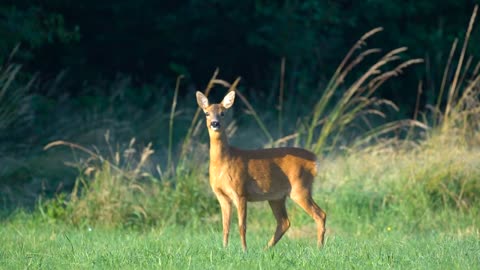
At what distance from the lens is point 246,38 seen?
19.2 meters

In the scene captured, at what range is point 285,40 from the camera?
18766 millimetres

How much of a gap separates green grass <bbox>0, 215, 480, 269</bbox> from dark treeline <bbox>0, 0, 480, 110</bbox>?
807 cm

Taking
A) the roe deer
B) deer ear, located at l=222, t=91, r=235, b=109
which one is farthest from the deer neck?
deer ear, located at l=222, t=91, r=235, b=109

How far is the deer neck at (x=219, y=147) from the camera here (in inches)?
372

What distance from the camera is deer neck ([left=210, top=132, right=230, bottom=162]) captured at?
372 inches

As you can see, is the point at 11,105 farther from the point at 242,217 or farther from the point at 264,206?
the point at 242,217

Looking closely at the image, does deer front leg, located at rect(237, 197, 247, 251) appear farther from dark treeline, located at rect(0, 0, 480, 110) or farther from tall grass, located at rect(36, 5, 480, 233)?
dark treeline, located at rect(0, 0, 480, 110)

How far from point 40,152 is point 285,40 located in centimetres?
582

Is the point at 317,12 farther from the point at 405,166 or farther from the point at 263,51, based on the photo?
the point at 405,166

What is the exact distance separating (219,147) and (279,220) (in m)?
0.98

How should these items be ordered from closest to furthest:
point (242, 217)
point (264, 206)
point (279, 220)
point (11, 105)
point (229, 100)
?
point (242, 217), point (229, 100), point (279, 220), point (264, 206), point (11, 105)

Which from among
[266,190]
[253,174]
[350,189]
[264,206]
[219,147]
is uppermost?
[219,147]

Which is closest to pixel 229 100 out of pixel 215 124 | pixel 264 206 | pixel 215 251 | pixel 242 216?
pixel 215 124

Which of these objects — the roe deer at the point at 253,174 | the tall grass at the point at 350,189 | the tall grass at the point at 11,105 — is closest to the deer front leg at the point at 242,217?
the roe deer at the point at 253,174
